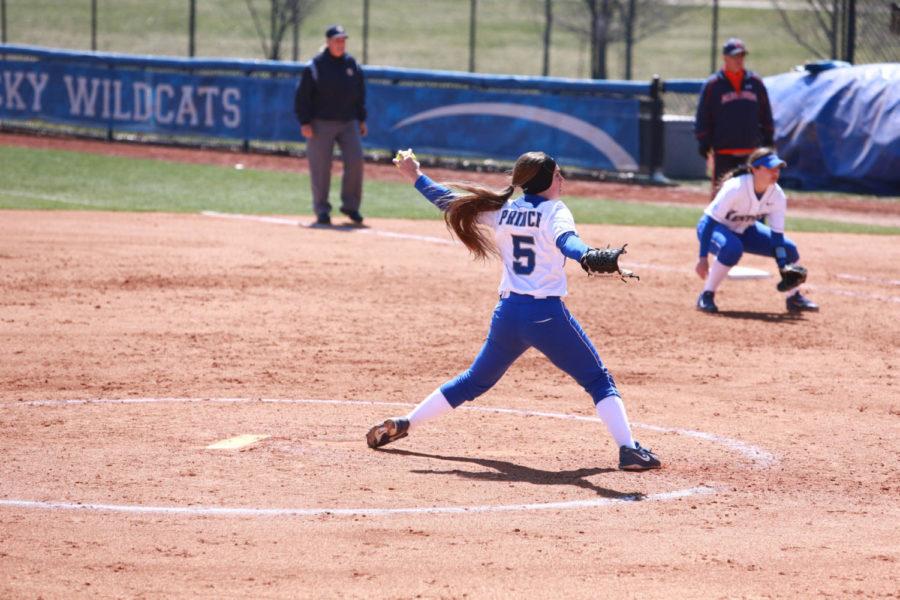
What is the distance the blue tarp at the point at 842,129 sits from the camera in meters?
Result: 21.6

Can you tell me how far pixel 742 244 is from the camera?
1278 cm

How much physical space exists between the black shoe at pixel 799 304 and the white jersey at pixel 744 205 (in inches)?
24.8

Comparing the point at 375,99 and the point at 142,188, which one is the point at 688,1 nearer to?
the point at 375,99

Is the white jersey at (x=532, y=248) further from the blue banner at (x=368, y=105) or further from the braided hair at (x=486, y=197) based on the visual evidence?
the blue banner at (x=368, y=105)

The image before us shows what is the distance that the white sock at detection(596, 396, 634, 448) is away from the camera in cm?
723

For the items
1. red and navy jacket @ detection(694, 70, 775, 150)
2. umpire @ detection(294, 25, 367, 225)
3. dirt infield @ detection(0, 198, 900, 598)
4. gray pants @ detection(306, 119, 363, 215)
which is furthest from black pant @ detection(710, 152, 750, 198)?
gray pants @ detection(306, 119, 363, 215)

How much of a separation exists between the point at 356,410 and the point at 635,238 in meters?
8.77

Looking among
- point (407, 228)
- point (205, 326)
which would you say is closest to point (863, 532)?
point (205, 326)

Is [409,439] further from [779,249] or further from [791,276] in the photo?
[779,249]

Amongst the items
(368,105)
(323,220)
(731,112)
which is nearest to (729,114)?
(731,112)

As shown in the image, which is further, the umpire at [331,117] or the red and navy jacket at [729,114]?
the umpire at [331,117]

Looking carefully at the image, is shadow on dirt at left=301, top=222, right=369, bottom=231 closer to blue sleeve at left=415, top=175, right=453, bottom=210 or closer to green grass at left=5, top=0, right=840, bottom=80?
blue sleeve at left=415, top=175, right=453, bottom=210

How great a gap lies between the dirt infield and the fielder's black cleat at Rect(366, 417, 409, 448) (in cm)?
11

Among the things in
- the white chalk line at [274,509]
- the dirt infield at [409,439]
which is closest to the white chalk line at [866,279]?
the dirt infield at [409,439]
